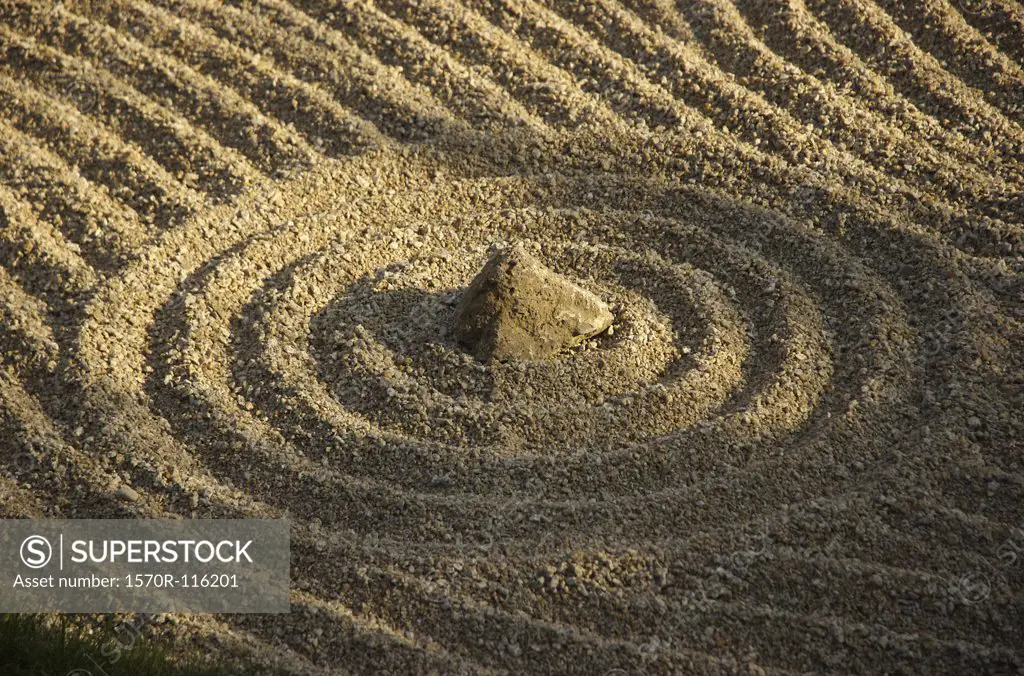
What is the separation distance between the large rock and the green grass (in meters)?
1.82

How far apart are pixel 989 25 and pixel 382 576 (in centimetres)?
472

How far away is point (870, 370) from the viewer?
4.36 metres

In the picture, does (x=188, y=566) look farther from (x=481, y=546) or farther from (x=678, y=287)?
(x=678, y=287)

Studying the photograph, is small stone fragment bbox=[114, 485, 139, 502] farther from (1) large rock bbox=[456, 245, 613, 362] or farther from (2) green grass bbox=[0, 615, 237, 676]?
(1) large rock bbox=[456, 245, 613, 362]

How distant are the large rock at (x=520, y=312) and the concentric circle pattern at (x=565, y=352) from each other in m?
0.12

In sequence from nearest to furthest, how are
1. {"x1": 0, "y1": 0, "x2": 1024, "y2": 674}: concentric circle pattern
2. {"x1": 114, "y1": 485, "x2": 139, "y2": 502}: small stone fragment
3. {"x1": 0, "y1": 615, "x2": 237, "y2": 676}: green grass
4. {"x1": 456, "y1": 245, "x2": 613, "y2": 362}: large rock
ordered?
{"x1": 0, "y1": 615, "x2": 237, "y2": 676}: green grass
{"x1": 0, "y1": 0, "x2": 1024, "y2": 674}: concentric circle pattern
{"x1": 114, "y1": 485, "x2": 139, "y2": 502}: small stone fragment
{"x1": 456, "y1": 245, "x2": 613, "y2": 362}: large rock

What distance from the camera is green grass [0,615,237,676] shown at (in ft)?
10.4

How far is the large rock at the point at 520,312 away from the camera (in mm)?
4336

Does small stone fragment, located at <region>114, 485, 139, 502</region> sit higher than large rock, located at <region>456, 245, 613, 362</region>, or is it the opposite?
large rock, located at <region>456, 245, 613, 362</region>

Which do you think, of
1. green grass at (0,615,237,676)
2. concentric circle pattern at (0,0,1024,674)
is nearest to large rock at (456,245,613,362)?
concentric circle pattern at (0,0,1024,674)

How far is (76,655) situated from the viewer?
10.5 feet

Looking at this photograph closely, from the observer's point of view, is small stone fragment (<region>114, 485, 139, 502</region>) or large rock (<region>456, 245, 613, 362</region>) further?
large rock (<region>456, 245, 613, 362</region>)

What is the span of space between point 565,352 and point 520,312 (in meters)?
0.31

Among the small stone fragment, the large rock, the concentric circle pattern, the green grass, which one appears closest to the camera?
the green grass
